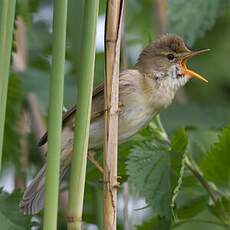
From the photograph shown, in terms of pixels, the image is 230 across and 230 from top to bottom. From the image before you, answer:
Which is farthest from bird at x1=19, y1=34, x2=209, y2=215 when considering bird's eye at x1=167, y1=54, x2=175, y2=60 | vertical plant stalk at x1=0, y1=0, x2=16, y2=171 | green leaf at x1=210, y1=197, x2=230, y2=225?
vertical plant stalk at x1=0, y1=0, x2=16, y2=171

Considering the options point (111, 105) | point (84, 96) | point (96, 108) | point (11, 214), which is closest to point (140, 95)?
point (96, 108)

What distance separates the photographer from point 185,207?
2.43 metres

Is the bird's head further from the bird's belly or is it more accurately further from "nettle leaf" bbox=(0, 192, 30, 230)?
"nettle leaf" bbox=(0, 192, 30, 230)

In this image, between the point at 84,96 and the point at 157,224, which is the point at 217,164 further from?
the point at 84,96

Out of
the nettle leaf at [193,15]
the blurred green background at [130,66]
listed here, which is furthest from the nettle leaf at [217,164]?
the nettle leaf at [193,15]

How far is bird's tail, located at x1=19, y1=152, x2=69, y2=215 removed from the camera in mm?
2359

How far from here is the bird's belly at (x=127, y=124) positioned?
2525 millimetres

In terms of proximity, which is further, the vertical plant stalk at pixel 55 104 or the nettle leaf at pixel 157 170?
the nettle leaf at pixel 157 170

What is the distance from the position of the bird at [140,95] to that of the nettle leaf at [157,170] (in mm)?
286

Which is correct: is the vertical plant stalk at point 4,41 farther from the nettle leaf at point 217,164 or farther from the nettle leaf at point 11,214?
the nettle leaf at point 217,164

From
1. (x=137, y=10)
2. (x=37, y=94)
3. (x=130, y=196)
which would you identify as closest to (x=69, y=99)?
(x=37, y=94)

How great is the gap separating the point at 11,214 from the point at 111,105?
469 millimetres

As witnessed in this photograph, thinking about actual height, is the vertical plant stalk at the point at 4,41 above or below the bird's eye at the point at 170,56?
below

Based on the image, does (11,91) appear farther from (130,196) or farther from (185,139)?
(185,139)
